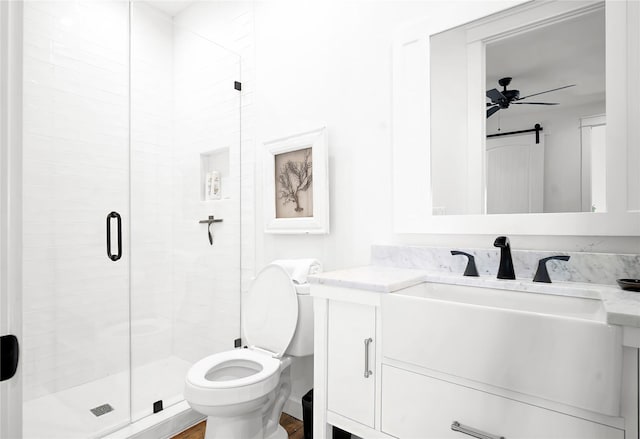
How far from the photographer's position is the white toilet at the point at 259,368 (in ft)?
4.75

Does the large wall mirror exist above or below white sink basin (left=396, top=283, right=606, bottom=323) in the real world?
above

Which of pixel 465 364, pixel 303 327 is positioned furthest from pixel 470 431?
pixel 303 327

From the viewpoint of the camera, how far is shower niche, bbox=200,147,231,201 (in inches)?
93.1

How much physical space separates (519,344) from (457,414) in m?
0.31

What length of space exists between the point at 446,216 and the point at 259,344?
1121 mm

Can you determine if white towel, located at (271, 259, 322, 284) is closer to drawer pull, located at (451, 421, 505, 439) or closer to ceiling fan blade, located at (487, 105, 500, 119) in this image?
drawer pull, located at (451, 421, 505, 439)

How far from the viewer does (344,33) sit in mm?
1861

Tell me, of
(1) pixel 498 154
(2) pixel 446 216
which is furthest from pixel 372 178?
(1) pixel 498 154

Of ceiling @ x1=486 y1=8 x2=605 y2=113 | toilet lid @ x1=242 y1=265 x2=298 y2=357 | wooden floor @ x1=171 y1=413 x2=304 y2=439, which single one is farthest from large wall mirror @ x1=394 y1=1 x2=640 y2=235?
wooden floor @ x1=171 y1=413 x2=304 y2=439

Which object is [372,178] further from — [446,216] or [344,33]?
[344,33]

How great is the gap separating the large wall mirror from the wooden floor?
1.21m

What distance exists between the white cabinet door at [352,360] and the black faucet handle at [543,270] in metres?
0.59

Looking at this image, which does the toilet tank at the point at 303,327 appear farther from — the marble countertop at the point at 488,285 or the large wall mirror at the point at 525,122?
the large wall mirror at the point at 525,122

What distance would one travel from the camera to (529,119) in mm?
1391
